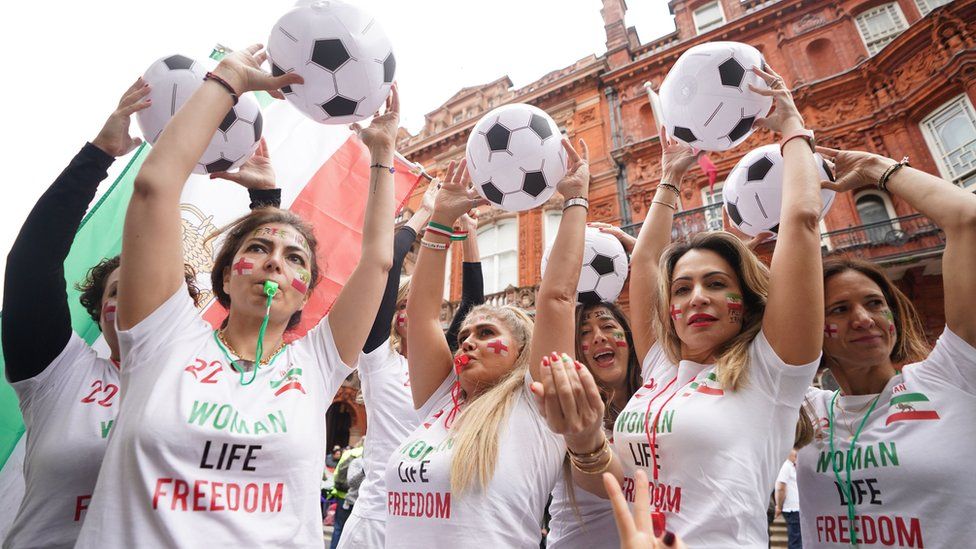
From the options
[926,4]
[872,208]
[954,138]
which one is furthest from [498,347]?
[926,4]

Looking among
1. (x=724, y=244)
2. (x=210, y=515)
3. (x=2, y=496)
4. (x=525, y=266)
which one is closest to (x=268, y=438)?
(x=210, y=515)

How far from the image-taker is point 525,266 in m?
13.3

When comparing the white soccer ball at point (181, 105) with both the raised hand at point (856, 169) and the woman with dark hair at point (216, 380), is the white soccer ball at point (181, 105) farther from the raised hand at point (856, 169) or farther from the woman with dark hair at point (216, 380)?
the raised hand at point (856, 169)

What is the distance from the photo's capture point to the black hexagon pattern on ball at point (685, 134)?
9.18 ft

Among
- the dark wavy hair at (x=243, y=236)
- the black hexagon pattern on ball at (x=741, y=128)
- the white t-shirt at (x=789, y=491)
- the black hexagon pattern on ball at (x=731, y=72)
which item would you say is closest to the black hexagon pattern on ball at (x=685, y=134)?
the black hexagon pattern on ball at (x=741, y=128)

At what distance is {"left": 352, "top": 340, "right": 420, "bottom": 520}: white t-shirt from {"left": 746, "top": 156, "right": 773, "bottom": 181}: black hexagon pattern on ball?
102 inches

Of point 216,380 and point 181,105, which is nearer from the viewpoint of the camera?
point 216,380

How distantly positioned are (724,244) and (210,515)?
2232 mm

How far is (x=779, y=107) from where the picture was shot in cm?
220

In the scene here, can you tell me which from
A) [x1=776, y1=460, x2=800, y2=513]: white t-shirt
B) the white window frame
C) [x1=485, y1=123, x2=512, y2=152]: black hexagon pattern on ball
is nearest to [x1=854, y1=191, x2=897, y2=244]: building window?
[x1=776, y1=460, x2=800, y2=513]: white t-shirt

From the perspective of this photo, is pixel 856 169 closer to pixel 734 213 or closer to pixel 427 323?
pixel 734 213

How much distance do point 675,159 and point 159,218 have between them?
2656 millimetres

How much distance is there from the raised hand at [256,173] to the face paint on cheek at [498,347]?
169cm

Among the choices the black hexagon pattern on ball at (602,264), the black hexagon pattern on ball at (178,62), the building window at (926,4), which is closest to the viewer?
the black hexagon pattern on ball at (178,62)
